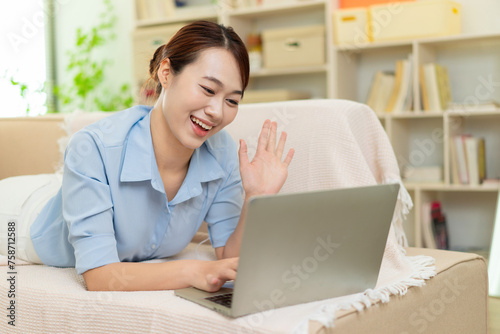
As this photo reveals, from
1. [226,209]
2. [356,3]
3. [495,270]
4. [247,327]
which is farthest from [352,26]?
[247,327]

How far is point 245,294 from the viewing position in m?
0.94

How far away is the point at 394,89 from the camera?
3176 millimetres

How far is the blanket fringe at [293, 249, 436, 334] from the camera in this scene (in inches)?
37.0

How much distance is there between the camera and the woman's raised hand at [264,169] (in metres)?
1.25

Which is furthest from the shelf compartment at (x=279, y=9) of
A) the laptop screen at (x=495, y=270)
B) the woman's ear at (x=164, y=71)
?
the woman's ear at (x=164, y=71)

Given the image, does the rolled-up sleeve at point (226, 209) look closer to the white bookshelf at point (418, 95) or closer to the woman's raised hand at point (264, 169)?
the woman's raised hand at point (264, 169)

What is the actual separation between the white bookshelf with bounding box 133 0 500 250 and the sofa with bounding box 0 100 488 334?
1642 mm

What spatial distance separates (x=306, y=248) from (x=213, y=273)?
0.21 meters

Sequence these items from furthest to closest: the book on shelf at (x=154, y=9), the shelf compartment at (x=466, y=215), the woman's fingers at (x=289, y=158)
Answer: the book on shelf at (x=154, y=9), the shelf compartment at (x=466, y=215), the woman's fingers at (x=289, y=158)

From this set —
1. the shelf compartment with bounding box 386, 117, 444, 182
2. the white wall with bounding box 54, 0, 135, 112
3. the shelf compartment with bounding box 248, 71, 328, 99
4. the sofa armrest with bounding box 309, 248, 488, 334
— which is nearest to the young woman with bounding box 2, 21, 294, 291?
the sofa armrest with bounding box 309, 248, 488, 334

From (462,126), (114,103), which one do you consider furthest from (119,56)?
(462,126)

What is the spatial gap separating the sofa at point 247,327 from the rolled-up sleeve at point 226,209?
2.8 inches

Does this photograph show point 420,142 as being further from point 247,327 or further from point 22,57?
point 22,57

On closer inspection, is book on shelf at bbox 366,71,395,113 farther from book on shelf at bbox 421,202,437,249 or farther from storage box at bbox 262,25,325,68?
book on shelf at bbox 421,202,437,249
